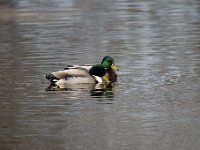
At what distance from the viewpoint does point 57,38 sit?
2612cm

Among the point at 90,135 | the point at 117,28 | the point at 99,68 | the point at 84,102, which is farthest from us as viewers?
the point at 117,28

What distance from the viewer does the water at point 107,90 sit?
13.8m

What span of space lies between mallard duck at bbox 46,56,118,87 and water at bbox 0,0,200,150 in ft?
0.83

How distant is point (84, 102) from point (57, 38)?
9634 millimetres

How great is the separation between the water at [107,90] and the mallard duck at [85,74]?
0.25 m

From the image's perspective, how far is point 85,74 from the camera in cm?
1922

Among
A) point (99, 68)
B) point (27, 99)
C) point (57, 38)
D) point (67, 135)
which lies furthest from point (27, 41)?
point (67, 135)

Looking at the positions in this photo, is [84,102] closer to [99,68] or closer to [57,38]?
[99,68]

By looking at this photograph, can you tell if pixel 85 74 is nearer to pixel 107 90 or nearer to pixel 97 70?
pixel 97 70

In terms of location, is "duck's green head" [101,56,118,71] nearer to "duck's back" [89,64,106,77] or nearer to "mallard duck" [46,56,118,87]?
"mallard duck" [46,56,118,87]

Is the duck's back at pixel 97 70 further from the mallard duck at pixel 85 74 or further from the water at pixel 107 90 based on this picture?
the water at pixel 107 90

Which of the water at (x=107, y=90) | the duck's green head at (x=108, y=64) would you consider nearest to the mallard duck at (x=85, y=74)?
the duck's green head at (x=108, y=64)

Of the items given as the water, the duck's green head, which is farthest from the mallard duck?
the water

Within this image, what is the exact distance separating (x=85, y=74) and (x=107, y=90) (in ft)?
3.26
